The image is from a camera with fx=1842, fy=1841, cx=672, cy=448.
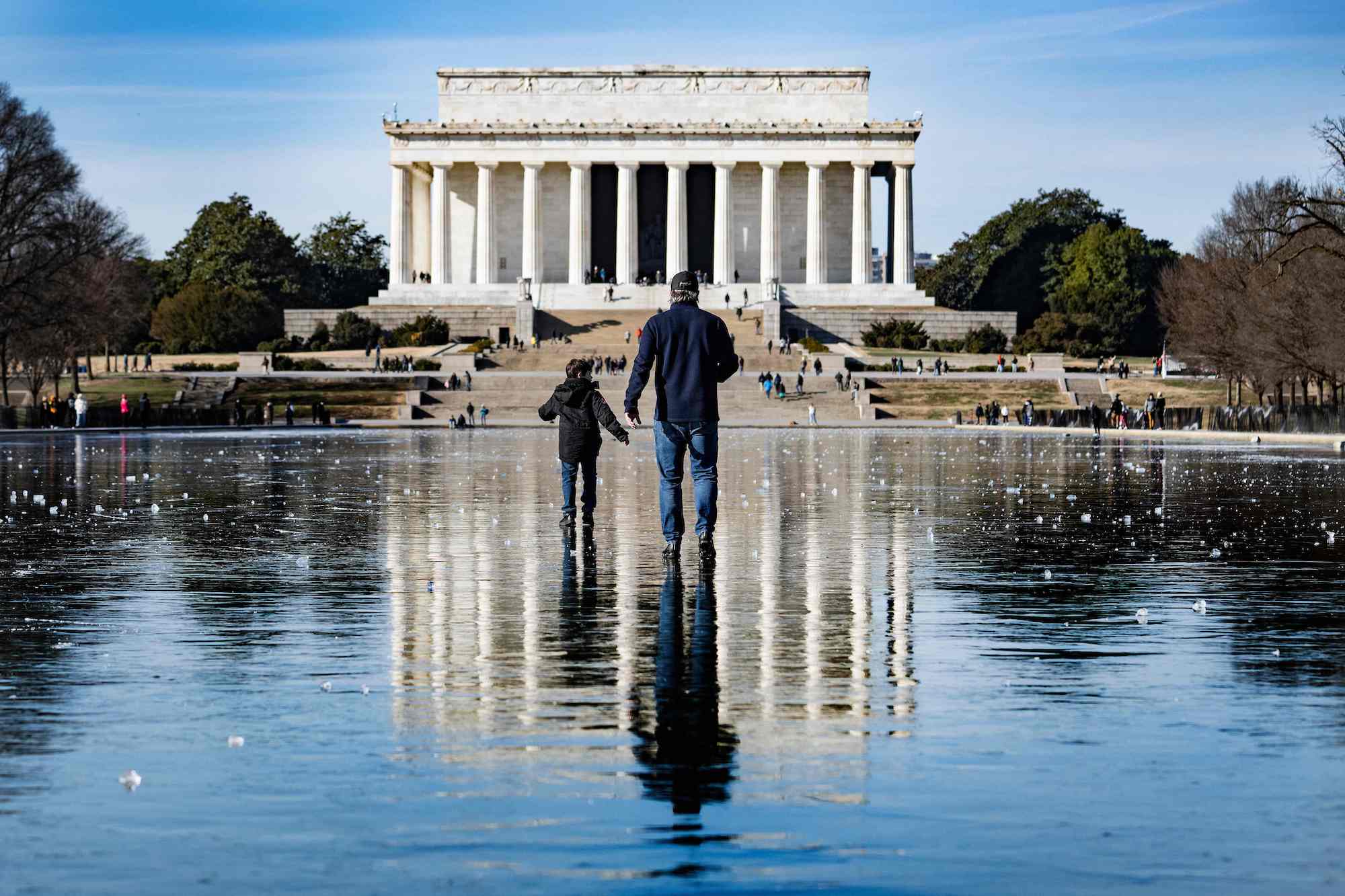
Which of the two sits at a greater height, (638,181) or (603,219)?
(638,181)

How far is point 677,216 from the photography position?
131000 mm

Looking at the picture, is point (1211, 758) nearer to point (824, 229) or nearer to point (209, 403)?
point (209, 403)

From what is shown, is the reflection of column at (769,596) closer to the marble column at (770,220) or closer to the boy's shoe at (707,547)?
the boy's shoe at (707,547)

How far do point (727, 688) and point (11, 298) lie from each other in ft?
227

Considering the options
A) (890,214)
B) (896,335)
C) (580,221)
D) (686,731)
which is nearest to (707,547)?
(686,731)

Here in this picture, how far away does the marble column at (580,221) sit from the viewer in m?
130

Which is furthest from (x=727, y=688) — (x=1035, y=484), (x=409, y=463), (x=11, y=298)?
(x=11, y=298)

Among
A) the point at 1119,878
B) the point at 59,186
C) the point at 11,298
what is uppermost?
the point at 59,186

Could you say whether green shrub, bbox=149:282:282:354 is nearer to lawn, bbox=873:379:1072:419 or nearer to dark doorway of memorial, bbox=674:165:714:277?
dark doorway of memorial, bbox=674:165:714:277

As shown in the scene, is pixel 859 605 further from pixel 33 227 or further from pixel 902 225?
pixel 902 225

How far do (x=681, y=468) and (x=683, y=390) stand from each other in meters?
0.69

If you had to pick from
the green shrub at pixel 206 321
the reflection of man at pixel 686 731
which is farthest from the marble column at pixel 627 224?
the reflection of man at pixel 686 731

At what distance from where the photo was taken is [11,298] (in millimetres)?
72750

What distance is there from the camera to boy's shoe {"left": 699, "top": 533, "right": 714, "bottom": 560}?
1578cm
